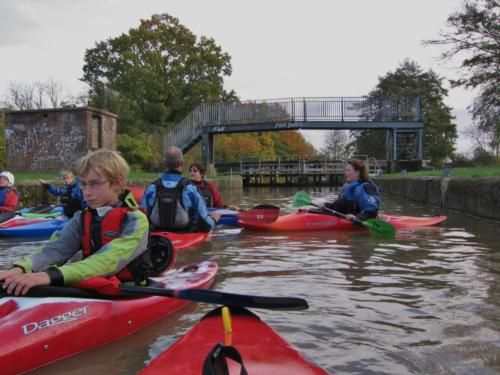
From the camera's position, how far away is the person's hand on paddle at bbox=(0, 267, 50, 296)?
286cm

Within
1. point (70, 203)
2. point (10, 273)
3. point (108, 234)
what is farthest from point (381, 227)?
point (10, 273)

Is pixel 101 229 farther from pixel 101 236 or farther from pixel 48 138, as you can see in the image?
pixel 48 138

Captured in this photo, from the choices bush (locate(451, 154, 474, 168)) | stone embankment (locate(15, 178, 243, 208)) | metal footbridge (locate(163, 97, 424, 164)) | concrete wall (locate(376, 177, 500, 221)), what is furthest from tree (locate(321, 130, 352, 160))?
stone embankment (locate(15, 178, 243, 208))

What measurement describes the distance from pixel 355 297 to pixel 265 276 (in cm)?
114

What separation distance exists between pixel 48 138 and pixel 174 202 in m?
10.8

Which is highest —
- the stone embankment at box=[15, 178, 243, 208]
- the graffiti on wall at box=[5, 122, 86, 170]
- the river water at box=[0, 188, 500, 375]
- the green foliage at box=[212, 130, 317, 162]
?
the green foliage at box=[212, 130, 317, 162]

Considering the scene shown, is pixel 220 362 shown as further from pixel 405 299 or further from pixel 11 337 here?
pixel 405 299

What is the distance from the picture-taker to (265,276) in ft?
17.4

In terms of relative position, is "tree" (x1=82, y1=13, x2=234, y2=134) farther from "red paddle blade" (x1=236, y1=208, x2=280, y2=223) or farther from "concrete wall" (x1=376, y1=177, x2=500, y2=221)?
"red paddle blade" (x1=236, y1=208, x2=280, y2=223)

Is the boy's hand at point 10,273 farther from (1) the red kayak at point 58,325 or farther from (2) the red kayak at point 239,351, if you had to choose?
(2) the red kayak at point 239,351

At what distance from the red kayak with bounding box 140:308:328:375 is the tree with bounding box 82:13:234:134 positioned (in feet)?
110

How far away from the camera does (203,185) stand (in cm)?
931

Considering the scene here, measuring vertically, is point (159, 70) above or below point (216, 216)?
above

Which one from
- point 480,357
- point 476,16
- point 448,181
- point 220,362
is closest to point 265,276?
point 480,357
